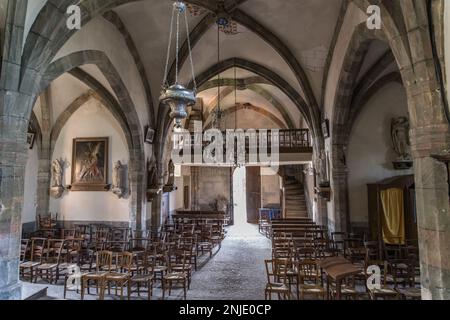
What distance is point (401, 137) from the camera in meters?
9.48

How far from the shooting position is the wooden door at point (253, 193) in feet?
67.7

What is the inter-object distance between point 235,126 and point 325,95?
9.45m

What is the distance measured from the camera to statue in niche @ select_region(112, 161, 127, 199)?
38.8 feet

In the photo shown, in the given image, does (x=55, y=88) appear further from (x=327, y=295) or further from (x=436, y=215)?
(x=436, y=215)

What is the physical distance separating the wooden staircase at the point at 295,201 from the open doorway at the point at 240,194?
458cm

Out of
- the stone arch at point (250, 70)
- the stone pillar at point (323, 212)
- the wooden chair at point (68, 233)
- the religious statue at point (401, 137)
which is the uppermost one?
the stone arch at point (250, 70)

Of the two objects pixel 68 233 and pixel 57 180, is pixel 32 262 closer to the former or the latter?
pixel 68 233

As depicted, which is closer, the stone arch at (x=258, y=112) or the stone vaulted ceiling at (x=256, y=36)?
the stone vaulted ceiling at (x=256, y=36)

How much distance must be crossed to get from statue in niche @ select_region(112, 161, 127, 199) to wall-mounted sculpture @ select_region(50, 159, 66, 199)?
2158 millimetres

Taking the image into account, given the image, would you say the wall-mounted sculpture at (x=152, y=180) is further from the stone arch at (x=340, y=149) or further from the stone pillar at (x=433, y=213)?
the stone pillar at (x=433, y=213)

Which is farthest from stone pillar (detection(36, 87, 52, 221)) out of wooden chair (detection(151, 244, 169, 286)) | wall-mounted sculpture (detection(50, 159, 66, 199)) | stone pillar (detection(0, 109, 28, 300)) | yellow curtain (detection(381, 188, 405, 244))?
yellow curtain (detection(381, 188, 405, 244))

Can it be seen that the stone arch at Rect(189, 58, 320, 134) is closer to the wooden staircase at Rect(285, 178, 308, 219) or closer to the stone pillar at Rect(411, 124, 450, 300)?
the wooden staircase at Rect(285, 178, 308, 219)

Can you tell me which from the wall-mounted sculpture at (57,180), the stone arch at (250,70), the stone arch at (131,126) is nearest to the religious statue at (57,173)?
the wall-mounted sculpture at (57,180)

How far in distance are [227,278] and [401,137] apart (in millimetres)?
6715
